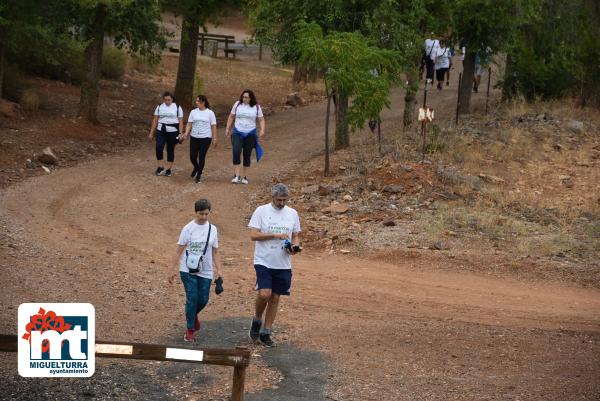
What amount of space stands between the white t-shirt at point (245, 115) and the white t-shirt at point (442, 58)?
13268 millimetres

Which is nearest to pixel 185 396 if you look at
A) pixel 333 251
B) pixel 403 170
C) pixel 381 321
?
pixel 381 321

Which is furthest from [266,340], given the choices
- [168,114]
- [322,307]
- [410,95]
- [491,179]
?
[410,95]

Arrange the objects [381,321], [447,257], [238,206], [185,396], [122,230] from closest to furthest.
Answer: [185,396]
[381,321]
[447,257]
[122,230]
[238,206]

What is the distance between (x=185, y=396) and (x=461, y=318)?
4.37m

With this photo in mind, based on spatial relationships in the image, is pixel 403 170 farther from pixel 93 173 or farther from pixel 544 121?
pixel 544 121

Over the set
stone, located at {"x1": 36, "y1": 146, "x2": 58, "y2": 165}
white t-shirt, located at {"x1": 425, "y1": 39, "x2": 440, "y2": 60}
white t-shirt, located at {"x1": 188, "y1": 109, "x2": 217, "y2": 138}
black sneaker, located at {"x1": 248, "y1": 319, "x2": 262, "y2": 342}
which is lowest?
black sneaker, located at {"x1": 248, "y1": 319, "x2": 262, "y2": 342}

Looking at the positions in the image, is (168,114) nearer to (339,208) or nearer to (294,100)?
(339,208)

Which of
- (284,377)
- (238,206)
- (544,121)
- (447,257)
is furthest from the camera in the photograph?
(544,121)

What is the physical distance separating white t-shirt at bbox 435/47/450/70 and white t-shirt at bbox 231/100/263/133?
43.5 feet

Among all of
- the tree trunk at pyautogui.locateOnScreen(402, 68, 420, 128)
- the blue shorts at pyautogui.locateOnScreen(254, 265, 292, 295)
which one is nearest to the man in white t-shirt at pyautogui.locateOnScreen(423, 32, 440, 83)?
the tree trunk at pyautogui.locateOnScreen(402, 68, 420, 128)

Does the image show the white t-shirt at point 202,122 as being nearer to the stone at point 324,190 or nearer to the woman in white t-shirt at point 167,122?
the woman in white t-shirt at point 167,122

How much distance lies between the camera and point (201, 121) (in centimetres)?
1986

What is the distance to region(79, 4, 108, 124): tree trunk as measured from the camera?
24.9 meters

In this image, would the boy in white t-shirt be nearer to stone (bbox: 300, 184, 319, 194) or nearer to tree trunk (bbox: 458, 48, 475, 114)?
stone (bbox: 300, 184, 319, 194)
